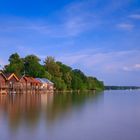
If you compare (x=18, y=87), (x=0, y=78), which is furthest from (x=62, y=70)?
(x=0, y=78)

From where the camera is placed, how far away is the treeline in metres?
96.1

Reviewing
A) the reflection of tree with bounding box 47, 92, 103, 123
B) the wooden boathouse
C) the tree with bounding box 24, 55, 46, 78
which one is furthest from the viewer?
the tree with bounding box 24, 55, 46, 78

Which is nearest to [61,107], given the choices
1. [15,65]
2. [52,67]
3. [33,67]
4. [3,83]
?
[3,83]

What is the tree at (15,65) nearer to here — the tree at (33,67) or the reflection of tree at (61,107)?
the tree at (33,67)

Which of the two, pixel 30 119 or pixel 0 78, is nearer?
pixel 30 119

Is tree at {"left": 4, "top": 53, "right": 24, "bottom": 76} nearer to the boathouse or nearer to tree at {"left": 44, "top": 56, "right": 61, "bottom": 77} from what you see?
tree at {"left": 44, "top": 56, "right": 61, "bottom": 77}

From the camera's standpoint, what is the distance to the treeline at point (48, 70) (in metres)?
96.1

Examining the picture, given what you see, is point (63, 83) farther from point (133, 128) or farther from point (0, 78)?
point (133, 128)

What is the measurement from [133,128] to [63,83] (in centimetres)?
8222

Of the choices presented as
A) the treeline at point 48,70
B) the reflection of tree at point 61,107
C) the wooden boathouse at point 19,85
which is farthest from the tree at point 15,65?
the reflection of tree at point 61,107

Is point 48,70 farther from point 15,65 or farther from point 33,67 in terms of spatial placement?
point 15,65

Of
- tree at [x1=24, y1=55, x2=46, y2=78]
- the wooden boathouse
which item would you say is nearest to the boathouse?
the wooden boathouse

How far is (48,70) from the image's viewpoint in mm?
104312

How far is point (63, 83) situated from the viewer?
10325 cm
